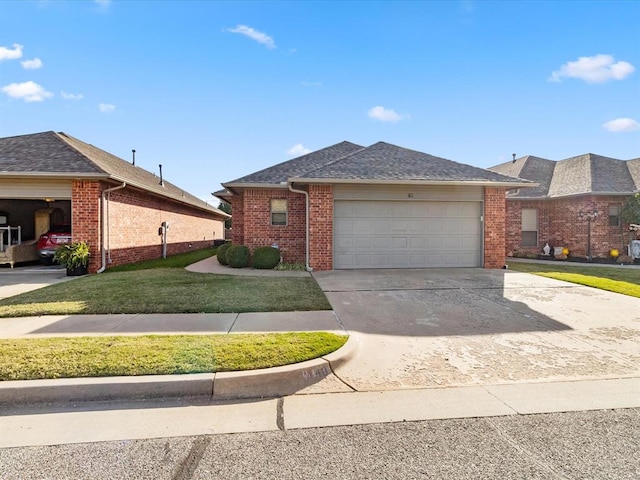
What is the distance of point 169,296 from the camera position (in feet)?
22.6

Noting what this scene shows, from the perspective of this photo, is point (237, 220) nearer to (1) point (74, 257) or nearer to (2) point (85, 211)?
(2) point (85, 211)

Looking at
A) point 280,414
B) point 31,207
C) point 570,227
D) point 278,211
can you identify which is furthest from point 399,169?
point 31,207

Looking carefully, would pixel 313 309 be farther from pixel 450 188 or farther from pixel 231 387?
pixel 450 188

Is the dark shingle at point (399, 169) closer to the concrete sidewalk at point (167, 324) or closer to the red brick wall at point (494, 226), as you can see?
the red brick wall at point (494, 226)

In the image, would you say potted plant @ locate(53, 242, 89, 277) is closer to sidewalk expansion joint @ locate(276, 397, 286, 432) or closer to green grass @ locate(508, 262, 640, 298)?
sidewalk expansion joint @ locate(276, 397, 286, 432)

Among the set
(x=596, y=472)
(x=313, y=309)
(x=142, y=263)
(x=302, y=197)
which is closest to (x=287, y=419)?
(x=596, y=472)

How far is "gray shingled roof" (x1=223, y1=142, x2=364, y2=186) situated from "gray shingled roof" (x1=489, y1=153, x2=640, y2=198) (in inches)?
339

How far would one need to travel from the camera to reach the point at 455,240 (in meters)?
Result: 11.7

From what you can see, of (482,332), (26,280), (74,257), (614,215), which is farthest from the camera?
(614,215)

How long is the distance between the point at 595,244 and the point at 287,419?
1819 centimetres

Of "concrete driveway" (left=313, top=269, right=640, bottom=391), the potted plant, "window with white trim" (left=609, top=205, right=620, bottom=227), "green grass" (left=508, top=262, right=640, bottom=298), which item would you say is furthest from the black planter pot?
"window with white trim" (left=609, top=205, right=620, bottom=227)

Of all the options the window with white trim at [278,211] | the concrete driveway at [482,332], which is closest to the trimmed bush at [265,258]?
the window with white trim at [278,211]

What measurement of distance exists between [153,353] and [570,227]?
18.6 metres

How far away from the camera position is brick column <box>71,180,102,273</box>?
34.1 ft
